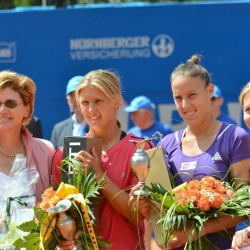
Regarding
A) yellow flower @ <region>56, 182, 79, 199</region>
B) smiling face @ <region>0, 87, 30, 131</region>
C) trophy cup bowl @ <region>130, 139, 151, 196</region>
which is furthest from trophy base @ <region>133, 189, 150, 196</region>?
smiling face @ <region>0, 87, 30, 131</region>

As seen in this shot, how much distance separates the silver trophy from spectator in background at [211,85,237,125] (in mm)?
4510

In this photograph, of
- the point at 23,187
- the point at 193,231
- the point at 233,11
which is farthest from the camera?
the point at 233,11

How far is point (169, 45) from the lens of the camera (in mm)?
10531

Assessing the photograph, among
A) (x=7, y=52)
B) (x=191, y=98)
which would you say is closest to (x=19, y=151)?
(x=191, y=98)

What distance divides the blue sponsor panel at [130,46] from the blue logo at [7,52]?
0.04ft

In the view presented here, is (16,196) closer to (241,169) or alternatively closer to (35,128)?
(241,169)

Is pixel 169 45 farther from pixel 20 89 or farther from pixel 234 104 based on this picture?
pixel 20 89

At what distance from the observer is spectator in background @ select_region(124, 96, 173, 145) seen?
10.2m

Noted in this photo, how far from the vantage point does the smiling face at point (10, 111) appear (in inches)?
210

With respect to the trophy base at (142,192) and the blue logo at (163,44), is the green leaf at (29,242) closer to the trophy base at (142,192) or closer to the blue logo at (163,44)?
the trophy base at (142,192)

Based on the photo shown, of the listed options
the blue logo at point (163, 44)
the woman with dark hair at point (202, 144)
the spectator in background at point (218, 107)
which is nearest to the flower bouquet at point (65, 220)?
the woman with dark hair at point (202, 144)

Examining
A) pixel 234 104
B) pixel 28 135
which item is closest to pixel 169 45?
pixel 234 104

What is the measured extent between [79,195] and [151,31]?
596 cm

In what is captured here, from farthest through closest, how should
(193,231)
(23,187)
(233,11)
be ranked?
(233,11)
(23,187)
(193,231)
